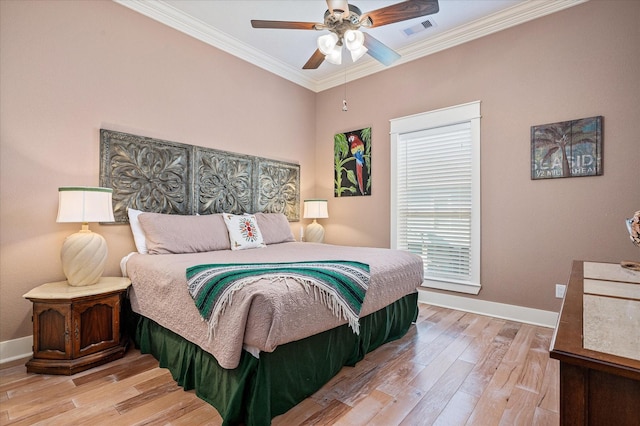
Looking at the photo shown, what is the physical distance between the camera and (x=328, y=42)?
92.7 inches

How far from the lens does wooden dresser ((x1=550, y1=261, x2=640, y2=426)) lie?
62cm

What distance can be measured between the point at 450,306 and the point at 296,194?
2452 millimetres

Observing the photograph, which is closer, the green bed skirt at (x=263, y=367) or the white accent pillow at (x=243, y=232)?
the green bed skirt at (x=263, y=367)

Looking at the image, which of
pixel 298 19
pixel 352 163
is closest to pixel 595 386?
pixel 298 19

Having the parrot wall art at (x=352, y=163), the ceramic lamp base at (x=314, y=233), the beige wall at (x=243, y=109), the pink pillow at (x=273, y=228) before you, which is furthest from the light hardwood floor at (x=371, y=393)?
the parrot wall art at (x=352, y=163)

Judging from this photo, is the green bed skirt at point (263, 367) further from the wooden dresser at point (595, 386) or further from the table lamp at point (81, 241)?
the wooden dresser at point (595, 386)

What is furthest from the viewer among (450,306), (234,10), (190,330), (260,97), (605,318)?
(260,97)

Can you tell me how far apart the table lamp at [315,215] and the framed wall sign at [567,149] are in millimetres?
2415

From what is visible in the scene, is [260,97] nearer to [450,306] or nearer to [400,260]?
[400,260]

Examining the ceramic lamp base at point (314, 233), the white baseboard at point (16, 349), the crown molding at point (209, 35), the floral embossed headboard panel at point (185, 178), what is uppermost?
the crown molding at point (209, 35)

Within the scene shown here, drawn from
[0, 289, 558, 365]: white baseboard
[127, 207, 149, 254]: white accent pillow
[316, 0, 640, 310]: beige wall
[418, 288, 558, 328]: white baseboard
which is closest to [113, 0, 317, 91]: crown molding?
[316, 0, 640, 310]: beige wall

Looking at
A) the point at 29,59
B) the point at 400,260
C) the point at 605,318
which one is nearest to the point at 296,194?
the point at 400,260

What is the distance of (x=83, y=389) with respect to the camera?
1878mm

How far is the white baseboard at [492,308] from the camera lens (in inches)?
114
